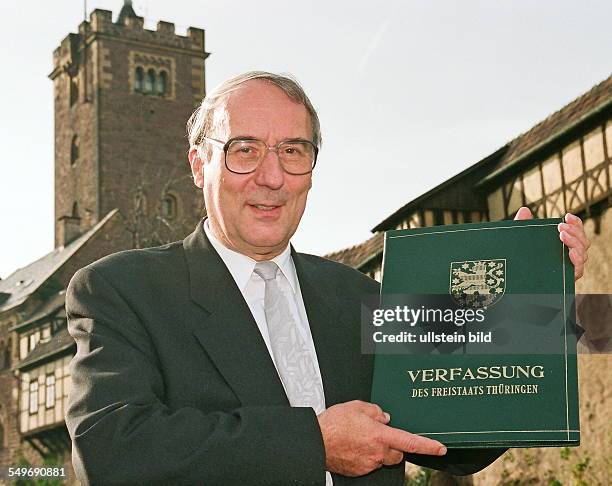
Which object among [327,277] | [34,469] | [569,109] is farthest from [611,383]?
[34,469]

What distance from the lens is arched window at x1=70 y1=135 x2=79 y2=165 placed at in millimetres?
51281

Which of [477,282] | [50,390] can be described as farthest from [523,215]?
[50,390]

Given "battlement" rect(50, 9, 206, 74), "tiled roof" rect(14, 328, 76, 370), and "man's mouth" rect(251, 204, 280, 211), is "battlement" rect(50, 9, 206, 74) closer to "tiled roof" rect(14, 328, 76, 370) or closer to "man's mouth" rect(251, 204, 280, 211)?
"tiled roof" rect(14, 328, 76, 370)

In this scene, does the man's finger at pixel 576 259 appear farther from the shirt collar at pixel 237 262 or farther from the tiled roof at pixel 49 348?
the tiled roof at pixel 49 348

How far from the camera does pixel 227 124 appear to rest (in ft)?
9.93

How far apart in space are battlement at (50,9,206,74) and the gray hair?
4900 cm

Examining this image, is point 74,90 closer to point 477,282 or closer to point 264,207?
point 264,207

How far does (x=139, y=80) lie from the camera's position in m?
50.7

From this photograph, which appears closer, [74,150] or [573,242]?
[573,242]

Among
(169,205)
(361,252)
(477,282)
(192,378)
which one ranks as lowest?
(192,378)

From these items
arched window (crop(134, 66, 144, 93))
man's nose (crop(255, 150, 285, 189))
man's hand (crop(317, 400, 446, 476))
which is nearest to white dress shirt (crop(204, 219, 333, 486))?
man's nose (crop(255, 150, 285, 189))

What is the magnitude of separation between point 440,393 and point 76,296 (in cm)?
104

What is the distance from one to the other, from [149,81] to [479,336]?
49.4 meters

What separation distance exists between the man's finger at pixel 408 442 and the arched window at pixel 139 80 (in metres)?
48.9
